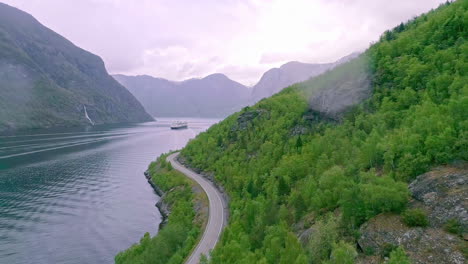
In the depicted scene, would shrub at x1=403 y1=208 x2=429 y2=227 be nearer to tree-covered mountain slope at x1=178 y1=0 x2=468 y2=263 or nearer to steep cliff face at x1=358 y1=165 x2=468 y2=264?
tree-covered mountain slope at x1=178 y1=0 x2=468 y2=263

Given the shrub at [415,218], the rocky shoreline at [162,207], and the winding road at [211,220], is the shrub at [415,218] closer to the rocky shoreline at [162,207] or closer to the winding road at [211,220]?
the winding road at [211,220]

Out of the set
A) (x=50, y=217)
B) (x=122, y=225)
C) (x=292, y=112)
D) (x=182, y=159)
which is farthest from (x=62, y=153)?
(x=292, y=112)

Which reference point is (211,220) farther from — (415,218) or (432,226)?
(432,226)

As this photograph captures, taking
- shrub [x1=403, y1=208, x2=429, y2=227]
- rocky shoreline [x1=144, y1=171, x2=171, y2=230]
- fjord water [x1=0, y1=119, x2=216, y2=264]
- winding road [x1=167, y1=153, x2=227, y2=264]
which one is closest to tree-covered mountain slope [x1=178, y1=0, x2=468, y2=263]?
shrub [x1=403, y1=208, x2=429, y2=227]

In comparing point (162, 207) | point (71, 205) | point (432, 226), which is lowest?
point (162, 207)

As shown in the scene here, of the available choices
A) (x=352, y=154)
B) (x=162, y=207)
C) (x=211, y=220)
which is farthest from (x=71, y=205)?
(x=352, y=154)

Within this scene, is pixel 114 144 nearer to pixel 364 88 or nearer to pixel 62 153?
pixel 62 153

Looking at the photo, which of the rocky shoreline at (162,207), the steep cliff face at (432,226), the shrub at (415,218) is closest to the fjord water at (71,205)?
the rocky shoreline at (162,207)
